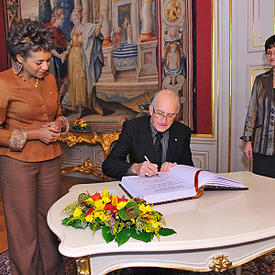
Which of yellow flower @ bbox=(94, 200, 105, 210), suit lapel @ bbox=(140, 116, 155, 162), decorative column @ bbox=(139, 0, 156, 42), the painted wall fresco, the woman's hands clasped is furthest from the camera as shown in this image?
decorative column @ bbox=(139, 0, 156, 42)

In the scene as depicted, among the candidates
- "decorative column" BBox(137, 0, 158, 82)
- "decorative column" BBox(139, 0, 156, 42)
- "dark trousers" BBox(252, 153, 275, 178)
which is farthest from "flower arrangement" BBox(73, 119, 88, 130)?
"dark trousers" BBox(252, 153, 275, 178)

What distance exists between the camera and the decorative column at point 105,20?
204 inches

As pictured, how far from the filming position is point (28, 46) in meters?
1.97

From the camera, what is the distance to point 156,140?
252 centimetres

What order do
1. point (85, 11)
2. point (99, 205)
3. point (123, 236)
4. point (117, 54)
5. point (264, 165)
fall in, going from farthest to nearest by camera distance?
1. point (85, 11)
2. point (117, 54)
3. point (264, 165)
4. point (99, 205)
5. point (123, 236)

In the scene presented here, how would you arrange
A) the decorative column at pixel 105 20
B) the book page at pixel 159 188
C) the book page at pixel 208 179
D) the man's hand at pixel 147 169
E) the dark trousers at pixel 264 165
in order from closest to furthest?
the book page at pixel 159 188
the book page at pixel 208 179
the man's hand at pixel 147 169
the dark trousers at pixel 264 165
the decorative column at pixel 105 20

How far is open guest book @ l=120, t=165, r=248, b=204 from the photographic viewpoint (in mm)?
1611

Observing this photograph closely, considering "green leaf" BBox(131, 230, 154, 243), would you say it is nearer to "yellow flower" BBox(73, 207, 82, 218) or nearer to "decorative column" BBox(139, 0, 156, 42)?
"yellow flower" BBox(73, 207, 82, 218)

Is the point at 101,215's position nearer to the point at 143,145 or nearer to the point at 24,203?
the point at 24,203

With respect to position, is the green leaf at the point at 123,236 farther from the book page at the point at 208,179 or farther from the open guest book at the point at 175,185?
the book page at the point at 208,179

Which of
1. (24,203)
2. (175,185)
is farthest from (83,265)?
(24,203)

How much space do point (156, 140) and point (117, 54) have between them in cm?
308

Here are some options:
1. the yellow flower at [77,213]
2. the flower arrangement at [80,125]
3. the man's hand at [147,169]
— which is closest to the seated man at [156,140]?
the man's hand at [147,169]

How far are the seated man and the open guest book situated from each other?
17.2 inches
